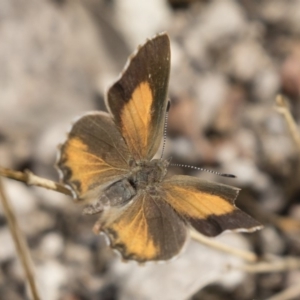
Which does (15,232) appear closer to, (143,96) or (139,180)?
(139,180)

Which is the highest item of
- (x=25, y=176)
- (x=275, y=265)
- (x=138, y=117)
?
(x=25, y=176)

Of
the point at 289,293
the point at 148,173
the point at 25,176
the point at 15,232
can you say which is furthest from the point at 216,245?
the point at 25,176

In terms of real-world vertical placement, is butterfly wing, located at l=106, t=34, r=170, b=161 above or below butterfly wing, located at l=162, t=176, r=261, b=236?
above

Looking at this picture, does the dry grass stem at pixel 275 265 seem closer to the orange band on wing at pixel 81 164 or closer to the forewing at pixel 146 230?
the forewing at pixel 146 230

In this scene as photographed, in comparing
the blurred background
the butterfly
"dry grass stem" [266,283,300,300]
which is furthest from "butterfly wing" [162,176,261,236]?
"dry grass stem" [266,283,300,300]

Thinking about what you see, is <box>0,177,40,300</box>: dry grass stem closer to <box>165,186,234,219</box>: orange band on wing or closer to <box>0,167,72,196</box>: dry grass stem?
<box>0,167,72,196</box>: dry grass stem

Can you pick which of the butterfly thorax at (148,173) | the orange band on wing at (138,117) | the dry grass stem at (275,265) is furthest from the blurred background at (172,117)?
the orange band on wing at (138,117)

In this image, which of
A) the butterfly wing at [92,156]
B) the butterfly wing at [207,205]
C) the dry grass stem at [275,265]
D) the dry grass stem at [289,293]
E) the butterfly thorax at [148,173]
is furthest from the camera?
the dry grass stem at [289,293]

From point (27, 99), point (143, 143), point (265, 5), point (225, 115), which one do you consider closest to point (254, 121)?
point (225, 115)
